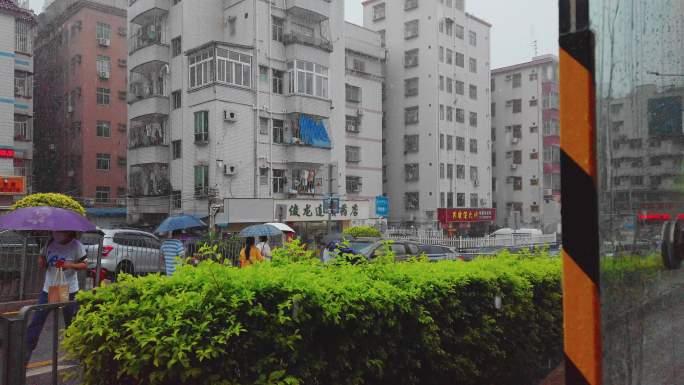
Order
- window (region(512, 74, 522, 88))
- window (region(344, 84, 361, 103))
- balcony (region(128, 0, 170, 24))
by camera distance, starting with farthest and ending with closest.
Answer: window (region(512, 74, 522, 88)) < window (region(344, 84, 361, 103)) < balcony (region(128, 0, 170, 24))

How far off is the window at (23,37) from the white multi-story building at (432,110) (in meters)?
26.9

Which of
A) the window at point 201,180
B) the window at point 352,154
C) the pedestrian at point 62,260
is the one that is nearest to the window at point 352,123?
the window at point 352,154

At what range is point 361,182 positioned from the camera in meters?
41.7

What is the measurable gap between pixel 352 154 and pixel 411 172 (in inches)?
274

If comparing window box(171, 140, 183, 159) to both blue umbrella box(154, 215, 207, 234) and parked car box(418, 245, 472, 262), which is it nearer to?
parked car box(418, 245, 472, 262)

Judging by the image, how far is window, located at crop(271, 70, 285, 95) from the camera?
3390 centimetres

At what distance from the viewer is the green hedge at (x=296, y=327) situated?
9.32 feet

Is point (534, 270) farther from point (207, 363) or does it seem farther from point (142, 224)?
point (142, 224)

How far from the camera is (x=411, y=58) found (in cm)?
4647

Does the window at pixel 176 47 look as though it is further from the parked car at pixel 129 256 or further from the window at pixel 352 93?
the parked car at pixel 129 256

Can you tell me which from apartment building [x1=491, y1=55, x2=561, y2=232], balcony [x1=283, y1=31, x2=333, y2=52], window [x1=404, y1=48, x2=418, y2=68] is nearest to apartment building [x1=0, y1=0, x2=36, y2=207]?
balcony [x1=283, y1=31, x2=333, y2=52]

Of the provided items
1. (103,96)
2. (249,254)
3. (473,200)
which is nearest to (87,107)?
(103,96)

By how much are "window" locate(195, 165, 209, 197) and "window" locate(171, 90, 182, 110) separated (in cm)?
460

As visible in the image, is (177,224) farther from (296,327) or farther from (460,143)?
(460,143)
